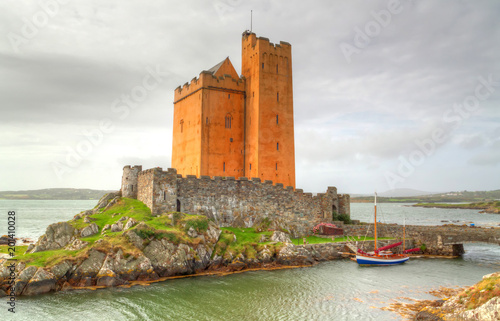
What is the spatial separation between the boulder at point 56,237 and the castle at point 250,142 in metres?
8.02

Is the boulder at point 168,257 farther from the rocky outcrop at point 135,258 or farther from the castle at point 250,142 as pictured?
the castle at point 250,142

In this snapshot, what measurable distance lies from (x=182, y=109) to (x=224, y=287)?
25.8 metres

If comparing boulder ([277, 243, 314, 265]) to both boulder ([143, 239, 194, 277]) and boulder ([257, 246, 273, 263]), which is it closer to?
boulder ([257, 246, 273, 263])

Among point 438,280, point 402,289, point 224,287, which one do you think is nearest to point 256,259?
Answer: point 224,287

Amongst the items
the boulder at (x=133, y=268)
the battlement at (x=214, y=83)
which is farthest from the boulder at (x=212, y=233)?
the battlement at (x=214, y=83)

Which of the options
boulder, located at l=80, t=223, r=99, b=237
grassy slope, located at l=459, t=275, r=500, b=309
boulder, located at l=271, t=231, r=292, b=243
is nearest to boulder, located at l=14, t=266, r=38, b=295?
boulder, located at l=80, t=223, r=99, b=237

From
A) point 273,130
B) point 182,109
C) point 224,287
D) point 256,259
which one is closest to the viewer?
point 224,287

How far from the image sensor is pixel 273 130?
38750mm

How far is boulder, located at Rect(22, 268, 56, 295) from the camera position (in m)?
20.4

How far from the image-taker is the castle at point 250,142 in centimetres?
3450

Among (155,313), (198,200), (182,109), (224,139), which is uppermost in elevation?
(182,109)

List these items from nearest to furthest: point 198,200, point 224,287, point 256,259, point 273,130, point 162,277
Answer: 1. point 224,287
2. point 162,277
3. point 256,259
4. point 198,200
5. point 273,130

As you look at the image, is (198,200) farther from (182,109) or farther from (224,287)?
(182,109)

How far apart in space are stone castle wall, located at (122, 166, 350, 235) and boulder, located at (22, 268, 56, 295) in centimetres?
996
